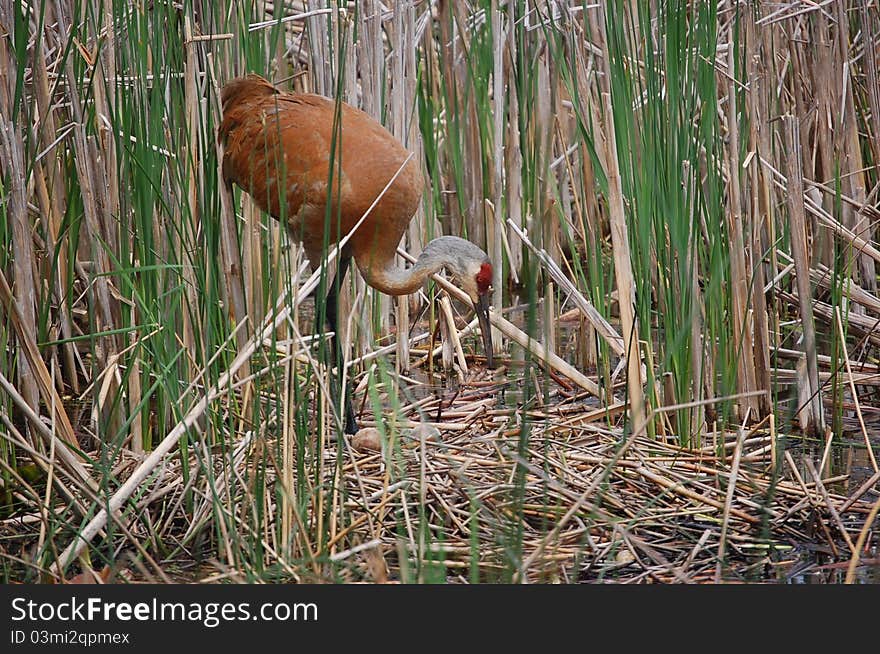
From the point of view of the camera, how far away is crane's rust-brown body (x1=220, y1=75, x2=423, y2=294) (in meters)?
4.16

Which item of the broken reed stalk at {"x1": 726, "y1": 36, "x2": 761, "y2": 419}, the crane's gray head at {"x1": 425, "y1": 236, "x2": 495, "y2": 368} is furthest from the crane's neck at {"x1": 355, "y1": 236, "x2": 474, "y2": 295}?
the broken reed stalk at {"x1": 726, "y1": 36, "x2": 761, "y2": 419}

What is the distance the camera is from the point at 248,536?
2.78 metres

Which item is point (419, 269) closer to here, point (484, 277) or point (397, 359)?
point (484, 277)

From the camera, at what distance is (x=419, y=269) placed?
424 centimetres

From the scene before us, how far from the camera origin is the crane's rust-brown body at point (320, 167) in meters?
4.16

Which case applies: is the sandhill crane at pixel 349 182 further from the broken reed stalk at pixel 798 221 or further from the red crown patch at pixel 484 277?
the broken reed stalk at pixel 798 221

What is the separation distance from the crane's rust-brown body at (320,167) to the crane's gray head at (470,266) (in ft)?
0.67

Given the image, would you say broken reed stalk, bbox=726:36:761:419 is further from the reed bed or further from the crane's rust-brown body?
the crane's rust-brown body

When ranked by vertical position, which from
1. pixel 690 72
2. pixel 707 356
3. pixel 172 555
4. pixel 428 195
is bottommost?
pixel 172 555

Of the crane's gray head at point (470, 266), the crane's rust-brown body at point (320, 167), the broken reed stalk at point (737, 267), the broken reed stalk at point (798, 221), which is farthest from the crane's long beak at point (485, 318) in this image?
the broken reed stalk at point (798, 221)

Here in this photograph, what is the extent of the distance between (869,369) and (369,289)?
6.96 ft

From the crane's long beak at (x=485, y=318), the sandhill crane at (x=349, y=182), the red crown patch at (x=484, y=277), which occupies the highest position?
the sandhill crane at (x=349, y=182)
